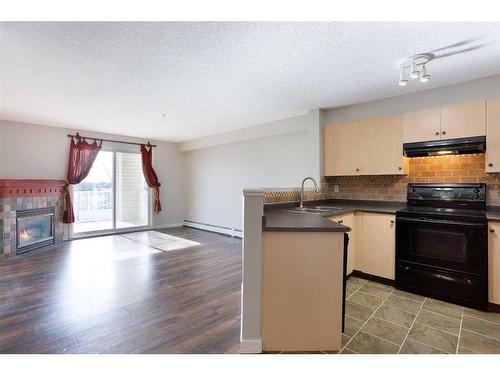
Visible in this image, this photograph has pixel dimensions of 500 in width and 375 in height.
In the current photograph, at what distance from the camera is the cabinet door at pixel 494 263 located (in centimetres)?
223

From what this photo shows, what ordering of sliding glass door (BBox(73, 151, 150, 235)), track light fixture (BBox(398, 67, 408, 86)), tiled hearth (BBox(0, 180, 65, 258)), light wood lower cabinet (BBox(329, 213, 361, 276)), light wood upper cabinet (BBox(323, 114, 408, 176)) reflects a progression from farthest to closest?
1. sliding glass door (BBox(73, 151, 150, 235))
2. tiled hearth (BBox(0, 180, 65, 258))
3. light wood upper cabinet (BBox(323, 114, 408, 176))
4. light wood lower cabinet (BBox(329, 213, 361, 276))
5. track light fixture (BBox(398, 67, 408, 86))

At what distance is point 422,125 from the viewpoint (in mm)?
2854

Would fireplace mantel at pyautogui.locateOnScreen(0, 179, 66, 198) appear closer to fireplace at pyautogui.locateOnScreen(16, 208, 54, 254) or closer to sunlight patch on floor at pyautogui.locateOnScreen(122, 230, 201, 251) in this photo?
fireplace at pyautogui.locateOnScreen(16, 208, 54, 254)

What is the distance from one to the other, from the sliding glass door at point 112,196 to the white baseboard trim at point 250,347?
5.13 meters

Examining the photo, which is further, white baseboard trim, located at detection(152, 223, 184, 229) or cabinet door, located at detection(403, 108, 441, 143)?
white baseboard trim, located at detection(152, 223, 184, 229)

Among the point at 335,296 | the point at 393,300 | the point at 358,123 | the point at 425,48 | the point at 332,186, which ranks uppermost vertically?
the point at 425,48

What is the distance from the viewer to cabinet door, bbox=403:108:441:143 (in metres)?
2.76

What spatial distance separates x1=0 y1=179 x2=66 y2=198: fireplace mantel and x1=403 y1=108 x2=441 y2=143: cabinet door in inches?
231

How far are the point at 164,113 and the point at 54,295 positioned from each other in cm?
284

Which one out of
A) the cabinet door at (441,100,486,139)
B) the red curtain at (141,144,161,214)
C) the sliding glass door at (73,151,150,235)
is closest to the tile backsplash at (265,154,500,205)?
the cabinet door at (441,100,486,139)

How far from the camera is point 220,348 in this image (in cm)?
174

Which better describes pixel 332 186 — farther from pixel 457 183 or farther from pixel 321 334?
pixel 321 334
